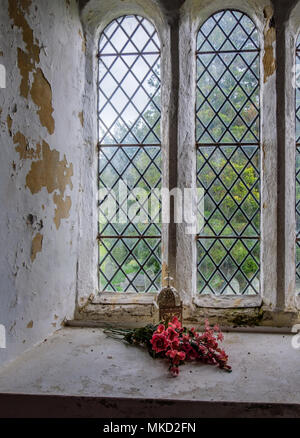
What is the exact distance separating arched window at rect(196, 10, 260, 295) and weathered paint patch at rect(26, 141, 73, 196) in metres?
0.85

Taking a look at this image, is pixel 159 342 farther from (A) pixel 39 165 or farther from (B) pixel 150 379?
(A) pixel 39 165

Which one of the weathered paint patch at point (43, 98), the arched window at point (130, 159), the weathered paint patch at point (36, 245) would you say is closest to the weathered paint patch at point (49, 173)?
the weathered paint patch at point (43, 98)

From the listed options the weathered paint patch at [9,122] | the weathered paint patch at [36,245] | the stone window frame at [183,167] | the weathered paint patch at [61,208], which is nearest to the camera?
the weathered paint patch at [9,122]

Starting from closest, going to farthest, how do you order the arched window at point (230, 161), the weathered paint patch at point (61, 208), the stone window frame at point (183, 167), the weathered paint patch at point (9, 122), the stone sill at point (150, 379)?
1. the stone sill at point (150, 379)
2. the weathered paint patch at point (9, 122)
3. the weathered paint patch at point (61, 208)
4. the stone window frame at point (183, 167)
5. the arched window at point (230, 161)

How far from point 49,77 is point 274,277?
1.72m

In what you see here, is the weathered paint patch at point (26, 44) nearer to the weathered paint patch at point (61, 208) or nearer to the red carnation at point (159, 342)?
the weathered paint patch at point (61, 208)

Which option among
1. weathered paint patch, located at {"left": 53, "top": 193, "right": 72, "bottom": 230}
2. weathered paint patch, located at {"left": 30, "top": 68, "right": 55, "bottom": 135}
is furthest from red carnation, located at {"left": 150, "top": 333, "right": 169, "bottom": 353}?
weathered paint patch, located at {"left": 30, "top": 68, "right": 55, "bottom": 135}

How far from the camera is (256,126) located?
7.52ft

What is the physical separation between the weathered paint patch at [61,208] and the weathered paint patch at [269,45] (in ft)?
4.69

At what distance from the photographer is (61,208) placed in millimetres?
2027


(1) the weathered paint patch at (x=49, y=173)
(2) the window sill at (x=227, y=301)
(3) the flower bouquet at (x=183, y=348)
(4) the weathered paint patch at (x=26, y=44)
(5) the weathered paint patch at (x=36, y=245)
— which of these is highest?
(4) the weathered paint patch at (x=26, y=44)

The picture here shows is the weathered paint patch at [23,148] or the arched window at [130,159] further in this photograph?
the arched window at [130,159]

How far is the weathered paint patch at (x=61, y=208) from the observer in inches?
77.6

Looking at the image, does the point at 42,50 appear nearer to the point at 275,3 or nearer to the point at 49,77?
the point at 49,77
